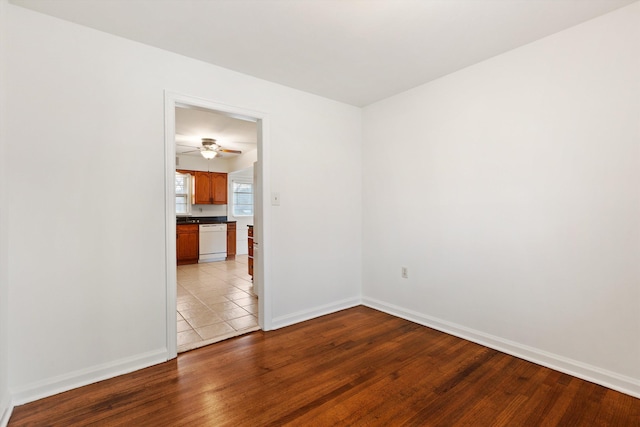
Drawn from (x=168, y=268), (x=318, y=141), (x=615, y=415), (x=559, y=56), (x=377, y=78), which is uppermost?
(x=377, y=78)

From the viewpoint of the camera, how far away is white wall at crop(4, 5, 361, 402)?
1852 mm

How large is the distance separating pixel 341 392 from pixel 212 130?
4.42 m

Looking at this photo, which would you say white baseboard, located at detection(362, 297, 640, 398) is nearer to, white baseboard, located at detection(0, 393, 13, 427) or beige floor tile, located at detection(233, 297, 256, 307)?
beige floor tile, located at detection(233, 297, 256, 307)

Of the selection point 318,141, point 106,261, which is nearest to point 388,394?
point 106,261

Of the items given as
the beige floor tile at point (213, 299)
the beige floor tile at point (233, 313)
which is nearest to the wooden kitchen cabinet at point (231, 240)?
the beige floor tile at point (213, 299)

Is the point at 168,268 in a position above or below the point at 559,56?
below

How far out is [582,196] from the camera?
2.07m

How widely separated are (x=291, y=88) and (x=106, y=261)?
230 cm

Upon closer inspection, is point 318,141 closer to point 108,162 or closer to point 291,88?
point 291,88

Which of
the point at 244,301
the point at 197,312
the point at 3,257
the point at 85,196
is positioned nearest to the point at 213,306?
the point at 197,312

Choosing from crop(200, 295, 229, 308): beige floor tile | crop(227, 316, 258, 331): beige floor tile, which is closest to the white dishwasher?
crop(200, 295, 229, 308): beige floor tile

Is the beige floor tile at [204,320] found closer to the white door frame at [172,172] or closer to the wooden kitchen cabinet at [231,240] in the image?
the white door frame at [172,172]

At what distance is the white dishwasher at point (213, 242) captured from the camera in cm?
682

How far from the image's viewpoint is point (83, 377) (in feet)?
6.63
